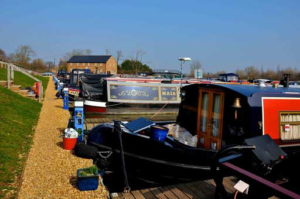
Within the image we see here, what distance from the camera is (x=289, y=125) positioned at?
19.9ft

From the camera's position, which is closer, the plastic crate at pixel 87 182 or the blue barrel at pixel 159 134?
the plastic crate at pixel 87 182

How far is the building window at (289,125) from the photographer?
5956 millimetres

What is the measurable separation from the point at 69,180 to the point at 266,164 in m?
3.80

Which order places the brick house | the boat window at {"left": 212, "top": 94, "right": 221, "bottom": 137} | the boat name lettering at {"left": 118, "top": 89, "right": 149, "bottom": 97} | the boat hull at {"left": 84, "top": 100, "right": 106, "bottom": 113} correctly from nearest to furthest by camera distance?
1. the boat window at {"left": 212, "top": 94, "right": 221, "bottom": 137}
2. the boat hull at {"left": 84, "top": 100, "right": 106, "bottom": 113}
3. the boat name lettering at {"left": 118, "top": 89, "right": 149, "bottom": 97}
4. the brick house

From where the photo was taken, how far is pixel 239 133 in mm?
5688

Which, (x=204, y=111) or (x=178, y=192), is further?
(x=204, y=111)

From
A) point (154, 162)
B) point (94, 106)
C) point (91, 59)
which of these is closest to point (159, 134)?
point (154, 162)

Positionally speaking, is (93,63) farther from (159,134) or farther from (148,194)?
(148,194)

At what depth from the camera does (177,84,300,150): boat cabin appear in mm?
5625

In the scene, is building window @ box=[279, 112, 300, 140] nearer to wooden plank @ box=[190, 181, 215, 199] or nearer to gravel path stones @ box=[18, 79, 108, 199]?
wooden plank @ box=[190, 181, 215, 199]

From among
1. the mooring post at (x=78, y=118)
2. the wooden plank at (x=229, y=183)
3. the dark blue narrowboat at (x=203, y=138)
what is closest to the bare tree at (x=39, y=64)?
the mooring post at (x=78, y=118)

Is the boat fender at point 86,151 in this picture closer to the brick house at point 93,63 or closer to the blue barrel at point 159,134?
the blue barrel at point 159,134

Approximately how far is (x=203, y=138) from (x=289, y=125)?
189cm

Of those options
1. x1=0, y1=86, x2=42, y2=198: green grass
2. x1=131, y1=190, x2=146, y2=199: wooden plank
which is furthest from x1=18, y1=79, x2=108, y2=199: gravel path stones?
x1=131, y1=190, x2=146, y2=199: wooden plank
